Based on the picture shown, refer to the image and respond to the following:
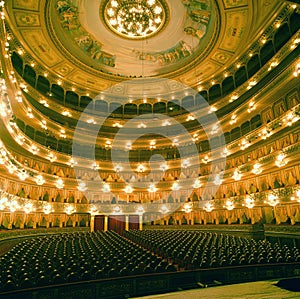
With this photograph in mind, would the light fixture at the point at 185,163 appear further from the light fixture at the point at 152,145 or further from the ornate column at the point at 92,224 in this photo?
the ornate column at the point at 92,224

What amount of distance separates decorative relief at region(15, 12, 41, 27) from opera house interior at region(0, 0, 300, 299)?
3.2 inches

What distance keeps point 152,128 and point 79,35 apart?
484 inches

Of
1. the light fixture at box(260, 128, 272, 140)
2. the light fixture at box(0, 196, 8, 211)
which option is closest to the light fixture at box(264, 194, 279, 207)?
the light fixture at box(260, 128, 272, 140)

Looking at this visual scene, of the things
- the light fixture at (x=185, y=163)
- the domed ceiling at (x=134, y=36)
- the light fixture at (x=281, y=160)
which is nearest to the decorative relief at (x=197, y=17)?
the domed ceiling at (x=134, y=36)

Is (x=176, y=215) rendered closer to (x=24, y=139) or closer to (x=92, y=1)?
(x=24, y=139)

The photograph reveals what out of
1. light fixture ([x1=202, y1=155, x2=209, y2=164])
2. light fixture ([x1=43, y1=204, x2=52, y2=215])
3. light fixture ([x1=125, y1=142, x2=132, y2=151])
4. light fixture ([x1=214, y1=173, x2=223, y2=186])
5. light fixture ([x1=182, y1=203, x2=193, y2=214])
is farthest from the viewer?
light fixture ([x1=125, y1=142, x2=132, y2=151])

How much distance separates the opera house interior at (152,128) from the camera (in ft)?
46.2

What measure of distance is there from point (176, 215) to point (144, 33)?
18.3 meters

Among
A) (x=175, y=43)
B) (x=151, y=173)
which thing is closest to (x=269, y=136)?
(x=175, y=43)

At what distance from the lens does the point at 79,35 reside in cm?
1997

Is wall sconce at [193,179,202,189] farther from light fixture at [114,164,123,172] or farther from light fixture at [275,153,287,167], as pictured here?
light fixture at [275,153,287,167]

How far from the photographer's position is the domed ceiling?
16906 millimetres

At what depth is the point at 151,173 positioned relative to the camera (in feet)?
88.2

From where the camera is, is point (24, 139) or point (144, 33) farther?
point (144, 33)
